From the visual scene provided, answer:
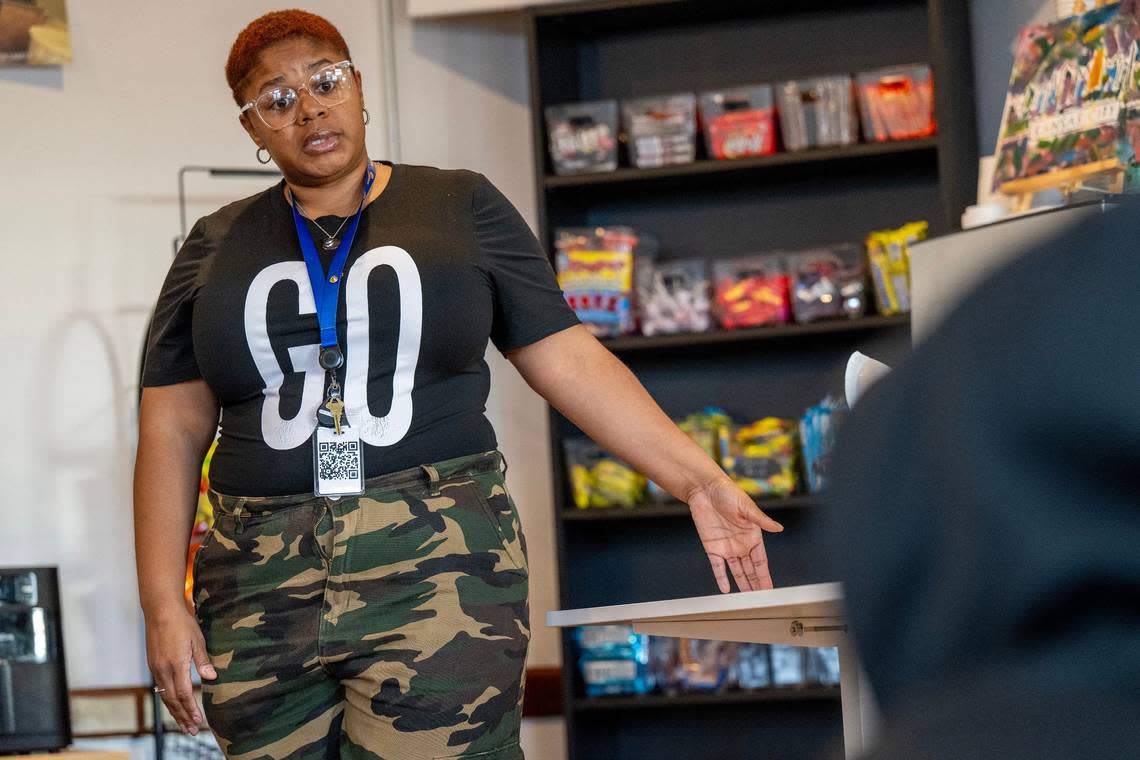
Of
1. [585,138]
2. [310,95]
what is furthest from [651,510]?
[310,95]

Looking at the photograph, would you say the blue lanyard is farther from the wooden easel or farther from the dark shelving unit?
the dark shelving unit

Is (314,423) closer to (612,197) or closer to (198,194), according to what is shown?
(612,197)

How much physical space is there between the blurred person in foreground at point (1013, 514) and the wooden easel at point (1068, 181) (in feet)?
6.58

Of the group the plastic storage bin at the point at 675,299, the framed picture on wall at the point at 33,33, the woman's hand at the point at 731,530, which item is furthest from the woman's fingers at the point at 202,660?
the framed picture on wall at the point at 33,33

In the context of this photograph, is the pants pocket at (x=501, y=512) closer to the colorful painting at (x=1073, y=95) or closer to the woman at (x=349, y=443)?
the woman at (x=349, y=443)

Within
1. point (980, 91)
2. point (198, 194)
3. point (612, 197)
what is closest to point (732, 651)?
point (612, 197)

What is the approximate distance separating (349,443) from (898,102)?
2.26 m

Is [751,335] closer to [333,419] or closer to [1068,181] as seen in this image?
[1068,181]

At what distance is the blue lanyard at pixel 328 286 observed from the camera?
5.53 feet

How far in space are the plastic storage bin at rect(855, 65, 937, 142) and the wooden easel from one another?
106cm

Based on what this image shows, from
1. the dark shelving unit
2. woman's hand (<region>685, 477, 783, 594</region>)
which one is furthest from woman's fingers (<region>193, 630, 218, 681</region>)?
the dark shelving unit

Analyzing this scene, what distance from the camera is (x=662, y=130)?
3654 millimetres

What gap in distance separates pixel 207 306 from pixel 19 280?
105 inches

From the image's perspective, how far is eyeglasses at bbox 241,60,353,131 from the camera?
1.85 metres
